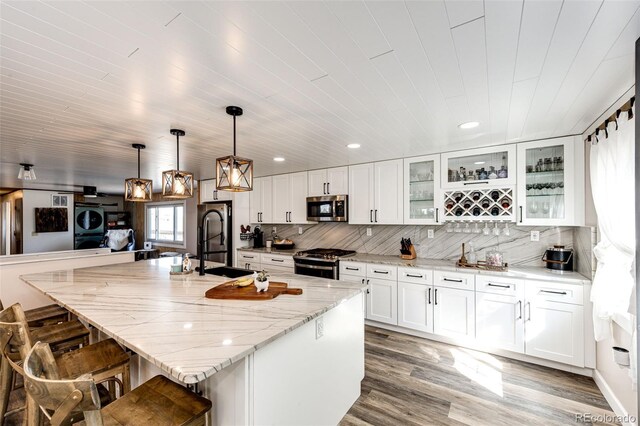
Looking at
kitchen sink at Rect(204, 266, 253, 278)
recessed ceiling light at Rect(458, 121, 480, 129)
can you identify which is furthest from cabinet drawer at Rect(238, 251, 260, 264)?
recessed ceiling light at Rect(458, 121, 480, 129)

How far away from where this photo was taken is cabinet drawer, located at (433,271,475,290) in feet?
9.75

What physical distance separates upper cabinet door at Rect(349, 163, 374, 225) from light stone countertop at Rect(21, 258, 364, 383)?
1741 mm

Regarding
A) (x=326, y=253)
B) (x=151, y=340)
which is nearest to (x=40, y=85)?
(x=151, y=340)

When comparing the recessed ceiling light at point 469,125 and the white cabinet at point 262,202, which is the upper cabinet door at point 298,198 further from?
the recessed ceiling light at point 469,125

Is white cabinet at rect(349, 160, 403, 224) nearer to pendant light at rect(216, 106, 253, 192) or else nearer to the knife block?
the knife block

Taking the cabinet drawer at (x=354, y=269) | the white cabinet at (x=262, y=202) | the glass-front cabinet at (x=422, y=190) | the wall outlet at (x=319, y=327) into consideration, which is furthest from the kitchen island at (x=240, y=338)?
the white cabinet at (x=262, y=202)

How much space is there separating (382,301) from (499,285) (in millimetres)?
1303

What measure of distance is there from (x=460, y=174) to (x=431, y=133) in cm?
95

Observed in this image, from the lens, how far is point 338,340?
1.91 metres

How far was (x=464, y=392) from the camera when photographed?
2.29 metres

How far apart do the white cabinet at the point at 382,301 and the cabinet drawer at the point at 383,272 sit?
0.13 feet

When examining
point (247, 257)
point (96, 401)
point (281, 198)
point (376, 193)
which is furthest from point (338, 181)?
point (96, 401)

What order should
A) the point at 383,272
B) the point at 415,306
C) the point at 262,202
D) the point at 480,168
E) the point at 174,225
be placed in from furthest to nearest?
1. the point at 174,225
2. the point at 262,202
3. the point at 383,272
4. the point at 415,306
5. the point at 480,168

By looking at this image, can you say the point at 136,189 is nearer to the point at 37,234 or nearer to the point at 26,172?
the point at 26,172
